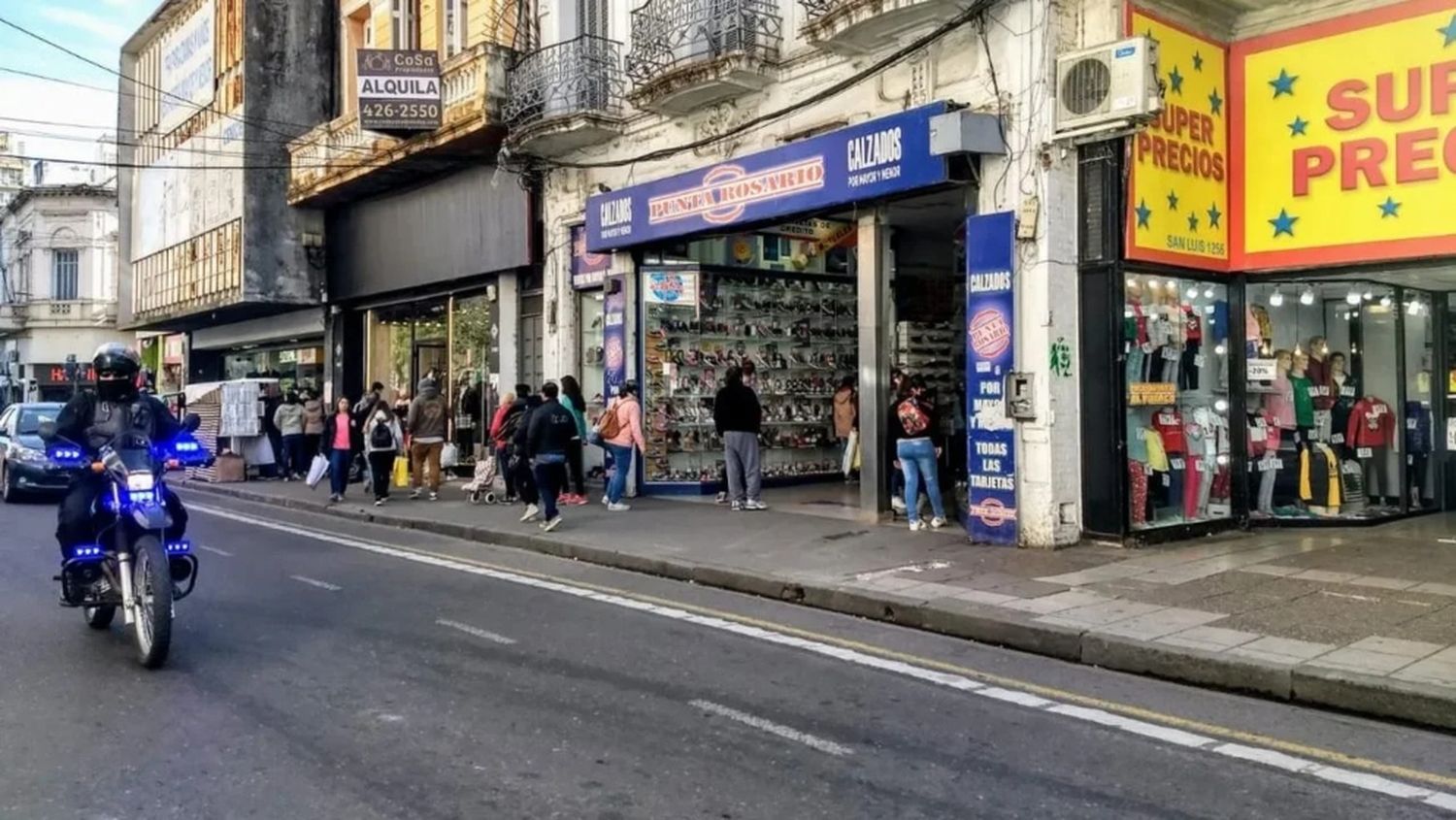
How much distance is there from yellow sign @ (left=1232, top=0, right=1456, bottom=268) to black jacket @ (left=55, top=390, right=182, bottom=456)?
10156 mm

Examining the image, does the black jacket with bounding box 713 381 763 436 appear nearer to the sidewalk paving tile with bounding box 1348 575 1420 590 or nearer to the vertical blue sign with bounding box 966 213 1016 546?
the vertical blue sign with bounding box 966 213 1016 546

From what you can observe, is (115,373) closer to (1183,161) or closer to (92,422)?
(92,422)

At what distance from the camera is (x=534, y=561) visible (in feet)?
36.9

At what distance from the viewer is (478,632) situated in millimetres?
7617

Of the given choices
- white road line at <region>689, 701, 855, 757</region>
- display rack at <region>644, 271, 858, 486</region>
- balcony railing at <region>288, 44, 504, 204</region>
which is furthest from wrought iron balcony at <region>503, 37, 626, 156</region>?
white road line at <region>689, 701, 855, 757</region>

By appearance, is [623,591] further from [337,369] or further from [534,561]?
[337,369]

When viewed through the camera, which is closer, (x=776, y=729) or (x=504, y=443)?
(x=776, y=729)

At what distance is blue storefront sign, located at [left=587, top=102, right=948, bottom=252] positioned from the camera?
11375 millimetres

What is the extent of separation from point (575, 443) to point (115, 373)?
9.27 m

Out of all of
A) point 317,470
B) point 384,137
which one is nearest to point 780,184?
point 317,470

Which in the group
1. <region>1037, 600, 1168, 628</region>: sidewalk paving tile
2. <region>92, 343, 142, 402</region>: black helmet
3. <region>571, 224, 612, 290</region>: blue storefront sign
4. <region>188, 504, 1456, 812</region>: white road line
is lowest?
<region>188, 504, 1456, 812</region>: white road line

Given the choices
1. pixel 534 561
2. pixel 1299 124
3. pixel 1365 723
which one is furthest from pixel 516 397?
pixel 1365 723

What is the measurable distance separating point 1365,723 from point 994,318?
572cm

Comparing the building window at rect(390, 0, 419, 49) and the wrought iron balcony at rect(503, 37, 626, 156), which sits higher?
the building window at rect(390, 0, 419, 49)
